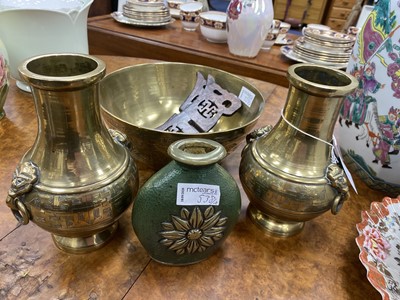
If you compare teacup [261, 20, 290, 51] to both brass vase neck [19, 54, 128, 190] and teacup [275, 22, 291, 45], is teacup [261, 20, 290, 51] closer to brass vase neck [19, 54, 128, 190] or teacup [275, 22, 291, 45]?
teacup [275, 22, 291, 45]

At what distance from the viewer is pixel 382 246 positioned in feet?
1.56

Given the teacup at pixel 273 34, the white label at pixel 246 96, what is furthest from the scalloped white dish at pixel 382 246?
the teacup at pixel 273 34

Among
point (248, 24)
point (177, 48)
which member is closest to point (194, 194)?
point (248, 24)

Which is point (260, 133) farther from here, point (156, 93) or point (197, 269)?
point (156, 93)

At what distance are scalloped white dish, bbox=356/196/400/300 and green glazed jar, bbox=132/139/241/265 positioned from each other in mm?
188

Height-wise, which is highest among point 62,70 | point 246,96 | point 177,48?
point 62,70

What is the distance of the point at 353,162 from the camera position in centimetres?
67

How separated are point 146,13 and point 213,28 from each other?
0.35 m

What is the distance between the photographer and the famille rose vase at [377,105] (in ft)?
1.80

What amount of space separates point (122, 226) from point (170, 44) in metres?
1.02

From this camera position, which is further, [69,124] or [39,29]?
[39,29]

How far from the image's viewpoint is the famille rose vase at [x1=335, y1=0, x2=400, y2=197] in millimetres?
548

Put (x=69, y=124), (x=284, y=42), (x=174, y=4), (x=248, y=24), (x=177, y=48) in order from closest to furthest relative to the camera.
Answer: (x=69, y=124) → (x=248, y=24) → (x=177, y=48) → (x=284, y=42) → (x=174, y=4)

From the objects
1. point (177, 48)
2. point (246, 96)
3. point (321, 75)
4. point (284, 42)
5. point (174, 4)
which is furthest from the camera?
point (174, 4)
